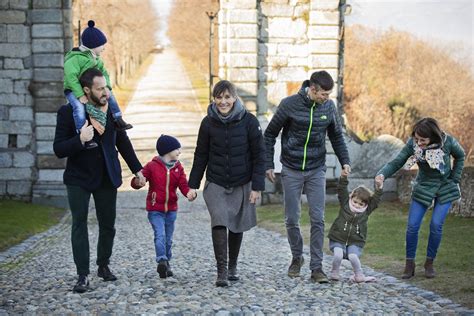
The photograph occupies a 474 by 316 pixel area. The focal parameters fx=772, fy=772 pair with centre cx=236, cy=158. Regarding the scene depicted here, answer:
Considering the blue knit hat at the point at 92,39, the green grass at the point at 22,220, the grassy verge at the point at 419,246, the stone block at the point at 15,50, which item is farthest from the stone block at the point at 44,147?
the blue knit hat at the point at 92,39

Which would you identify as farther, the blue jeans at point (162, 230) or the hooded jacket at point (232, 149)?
the blue jeans at point (162, 230)

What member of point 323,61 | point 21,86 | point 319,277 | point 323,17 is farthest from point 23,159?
point 319,277

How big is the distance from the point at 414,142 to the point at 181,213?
7.74 metres

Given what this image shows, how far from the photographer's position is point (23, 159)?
14070mm

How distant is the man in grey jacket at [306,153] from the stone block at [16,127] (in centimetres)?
804

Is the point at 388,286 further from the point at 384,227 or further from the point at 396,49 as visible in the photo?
the point at 396,49

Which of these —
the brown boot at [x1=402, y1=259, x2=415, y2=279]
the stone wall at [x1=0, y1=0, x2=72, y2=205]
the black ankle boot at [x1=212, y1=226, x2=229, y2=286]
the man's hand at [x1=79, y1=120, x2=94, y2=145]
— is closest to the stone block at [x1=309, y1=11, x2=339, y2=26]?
the stone wall at [x1=0, y1=0, x2=72, y2=205]

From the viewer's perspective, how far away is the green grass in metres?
10.7

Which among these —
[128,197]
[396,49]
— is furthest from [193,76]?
[128,197]

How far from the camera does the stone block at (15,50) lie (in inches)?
547

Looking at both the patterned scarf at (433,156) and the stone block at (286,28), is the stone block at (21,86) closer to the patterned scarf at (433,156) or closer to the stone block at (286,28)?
the stone block at (286,28)

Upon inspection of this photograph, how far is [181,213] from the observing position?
47.2ft

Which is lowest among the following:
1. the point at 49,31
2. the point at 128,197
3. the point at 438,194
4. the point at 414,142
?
the point at 128,197

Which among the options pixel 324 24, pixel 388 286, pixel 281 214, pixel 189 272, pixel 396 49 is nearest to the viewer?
pixel 388 286
